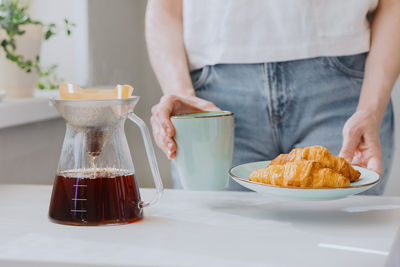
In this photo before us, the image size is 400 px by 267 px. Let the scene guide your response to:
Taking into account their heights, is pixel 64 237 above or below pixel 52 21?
below

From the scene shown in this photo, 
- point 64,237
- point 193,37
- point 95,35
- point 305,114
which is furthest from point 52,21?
point 64,237

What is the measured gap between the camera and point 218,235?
628 millimetres

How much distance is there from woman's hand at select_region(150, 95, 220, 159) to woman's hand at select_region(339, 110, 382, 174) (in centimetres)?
23

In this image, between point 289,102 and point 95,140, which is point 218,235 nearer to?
point 95,140

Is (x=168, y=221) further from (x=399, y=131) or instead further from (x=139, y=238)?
(x=399, y=131)

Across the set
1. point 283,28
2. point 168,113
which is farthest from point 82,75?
point 168,113

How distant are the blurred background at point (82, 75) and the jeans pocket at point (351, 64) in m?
0.82

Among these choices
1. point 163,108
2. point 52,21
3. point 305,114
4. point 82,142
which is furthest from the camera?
point 52,21

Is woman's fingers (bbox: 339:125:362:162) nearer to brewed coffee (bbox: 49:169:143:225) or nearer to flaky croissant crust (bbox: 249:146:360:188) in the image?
flaky croissant crust (bbox: 249:146:360:188)

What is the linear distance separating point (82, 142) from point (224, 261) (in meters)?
0.25

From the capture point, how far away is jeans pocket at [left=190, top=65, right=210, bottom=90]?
113 centimetres

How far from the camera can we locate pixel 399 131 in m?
2.29

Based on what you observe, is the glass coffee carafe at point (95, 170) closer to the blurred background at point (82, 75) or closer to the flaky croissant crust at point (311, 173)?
the flaky croissant crust at point (311, 173)

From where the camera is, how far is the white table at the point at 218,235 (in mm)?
546
